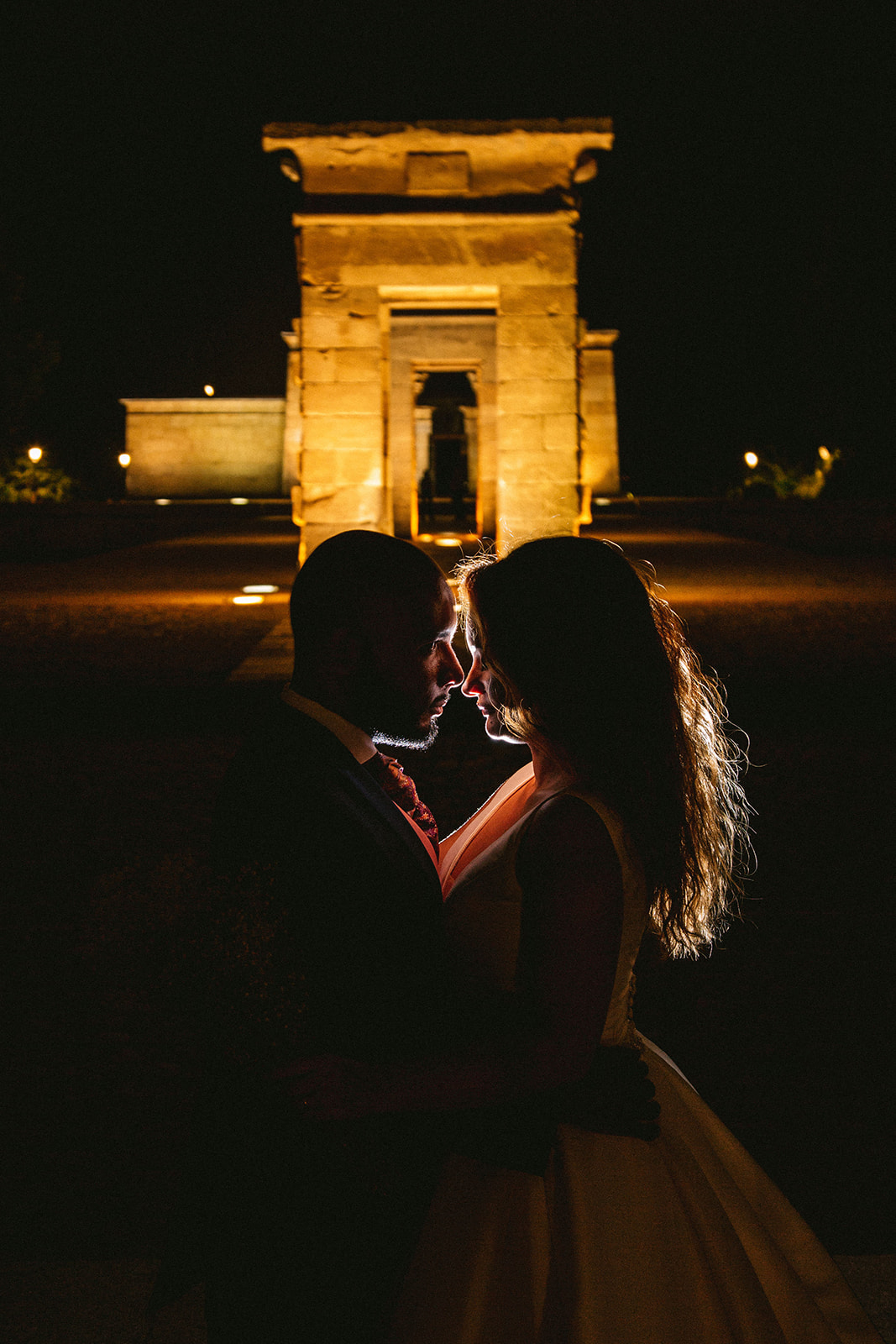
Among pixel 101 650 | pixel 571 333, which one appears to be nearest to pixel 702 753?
pixel 101 650

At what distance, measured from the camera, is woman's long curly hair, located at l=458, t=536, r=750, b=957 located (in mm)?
1607

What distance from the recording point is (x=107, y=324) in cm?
4628

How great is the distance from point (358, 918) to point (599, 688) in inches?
21.5

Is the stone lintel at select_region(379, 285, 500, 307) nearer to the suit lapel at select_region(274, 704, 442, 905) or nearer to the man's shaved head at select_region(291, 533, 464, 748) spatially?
the man's shaved head at select_region(291, 533, 464, 748)

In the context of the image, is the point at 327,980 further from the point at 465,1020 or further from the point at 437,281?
the point at 437,281

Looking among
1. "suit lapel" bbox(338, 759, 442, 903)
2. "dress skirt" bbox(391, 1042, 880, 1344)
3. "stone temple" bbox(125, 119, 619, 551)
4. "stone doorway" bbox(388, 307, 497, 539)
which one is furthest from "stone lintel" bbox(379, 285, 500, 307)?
"dress skirt" bbox(391, 1042, 880, 1344)

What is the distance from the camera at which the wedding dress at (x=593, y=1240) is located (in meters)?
1.48

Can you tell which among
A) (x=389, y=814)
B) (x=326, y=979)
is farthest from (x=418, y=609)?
(x=326, y=979)

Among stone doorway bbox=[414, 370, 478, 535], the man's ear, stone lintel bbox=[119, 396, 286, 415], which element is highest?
stone lintel bbox=[119, 396, 286, 415]

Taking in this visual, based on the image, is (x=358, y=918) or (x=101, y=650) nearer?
(x=358, y=918)

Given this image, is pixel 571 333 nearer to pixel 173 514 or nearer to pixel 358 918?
pixel 358 918

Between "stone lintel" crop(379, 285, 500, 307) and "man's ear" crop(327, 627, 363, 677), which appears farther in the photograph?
"stone lintel" crop(379, 285, 500, 307)

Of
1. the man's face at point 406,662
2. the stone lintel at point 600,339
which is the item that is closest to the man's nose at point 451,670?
the man's face at point 406,662

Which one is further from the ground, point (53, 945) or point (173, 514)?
point (173, 514)
